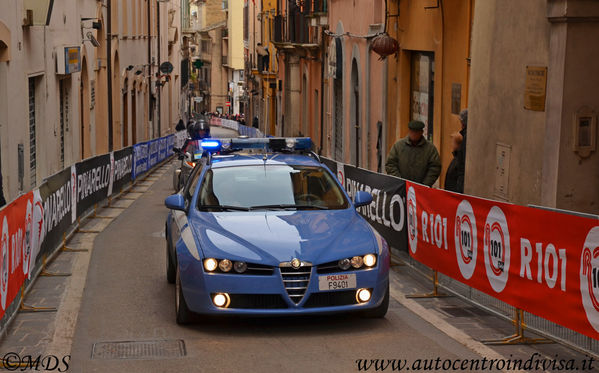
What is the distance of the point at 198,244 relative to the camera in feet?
30.2

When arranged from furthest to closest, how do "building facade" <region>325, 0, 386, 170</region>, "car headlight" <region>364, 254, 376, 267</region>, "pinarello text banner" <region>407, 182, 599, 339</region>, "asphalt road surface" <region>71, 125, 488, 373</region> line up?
"building facade" <region>325, 0, 386, 170</region>, "car headlight" <region>364, 254, 376, 267</region>, "asphalt road surface" <region>71, 125, 488, 373</region>, "pinarello text banner" <region>407, 182, 599, 339</region>

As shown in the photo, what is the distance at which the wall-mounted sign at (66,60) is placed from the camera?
23500 mm

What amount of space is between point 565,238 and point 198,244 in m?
3.28

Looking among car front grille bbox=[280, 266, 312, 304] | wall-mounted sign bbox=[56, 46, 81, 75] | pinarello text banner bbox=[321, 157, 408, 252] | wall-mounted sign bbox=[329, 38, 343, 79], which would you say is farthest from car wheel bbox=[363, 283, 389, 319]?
wall-mounted sign bbox=[329, 38, 343, 79]

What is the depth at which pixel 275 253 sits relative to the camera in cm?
896

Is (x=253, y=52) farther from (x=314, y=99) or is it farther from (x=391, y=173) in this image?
(x=391, y=173)

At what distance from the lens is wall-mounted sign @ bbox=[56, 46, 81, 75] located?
23.5 m

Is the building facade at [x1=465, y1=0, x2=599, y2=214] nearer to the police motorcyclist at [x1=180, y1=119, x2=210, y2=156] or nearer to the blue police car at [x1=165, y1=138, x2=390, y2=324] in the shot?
the blue police car at [x1=165, y1=138, x2=390, y2=324]

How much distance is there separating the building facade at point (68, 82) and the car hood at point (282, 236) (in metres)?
8.61

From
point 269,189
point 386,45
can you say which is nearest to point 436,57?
point 386,45

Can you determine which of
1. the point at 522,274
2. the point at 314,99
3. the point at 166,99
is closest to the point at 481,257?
the point at 522,274

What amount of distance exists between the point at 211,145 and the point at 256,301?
7323mm

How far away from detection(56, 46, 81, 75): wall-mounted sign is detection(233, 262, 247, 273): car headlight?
15.7 metres

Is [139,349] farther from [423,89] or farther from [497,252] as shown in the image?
[423,89]
